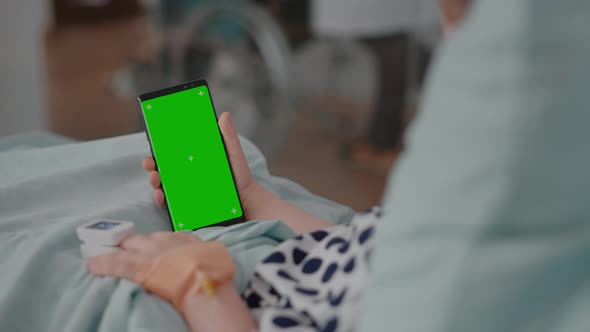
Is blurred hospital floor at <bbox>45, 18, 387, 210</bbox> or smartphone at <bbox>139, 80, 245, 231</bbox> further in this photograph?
blurred hospital floor at <bbox>45, 18, 387, 210</bbox>

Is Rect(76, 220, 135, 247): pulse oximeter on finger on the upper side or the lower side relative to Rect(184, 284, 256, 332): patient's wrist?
upper

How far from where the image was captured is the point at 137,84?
101 inches

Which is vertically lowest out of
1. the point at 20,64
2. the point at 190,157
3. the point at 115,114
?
the point at 115,114

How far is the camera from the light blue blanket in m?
0.71

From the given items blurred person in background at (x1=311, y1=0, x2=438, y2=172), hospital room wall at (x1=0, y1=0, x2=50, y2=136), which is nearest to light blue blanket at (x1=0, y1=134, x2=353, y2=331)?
hospital room wall at (x1=0, y1=0, x2=50, y2=136)

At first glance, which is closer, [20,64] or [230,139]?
[230,139]

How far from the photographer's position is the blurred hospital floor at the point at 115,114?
2297 mm

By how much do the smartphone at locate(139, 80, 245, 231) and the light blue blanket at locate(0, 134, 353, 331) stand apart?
0.12 feet

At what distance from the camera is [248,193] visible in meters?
0.94

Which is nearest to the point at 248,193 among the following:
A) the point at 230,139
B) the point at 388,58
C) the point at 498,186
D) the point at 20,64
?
the point at 230,139

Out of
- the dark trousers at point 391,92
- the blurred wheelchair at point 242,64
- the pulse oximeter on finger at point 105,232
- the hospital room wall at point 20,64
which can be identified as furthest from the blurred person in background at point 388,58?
the pulse oximeter on finger at point 105,232

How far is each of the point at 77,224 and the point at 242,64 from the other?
5.03 feet

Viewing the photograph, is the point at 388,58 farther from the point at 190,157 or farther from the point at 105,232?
the point at 105,232

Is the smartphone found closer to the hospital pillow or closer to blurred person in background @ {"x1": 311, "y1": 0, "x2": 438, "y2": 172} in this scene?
the hospital pillow
